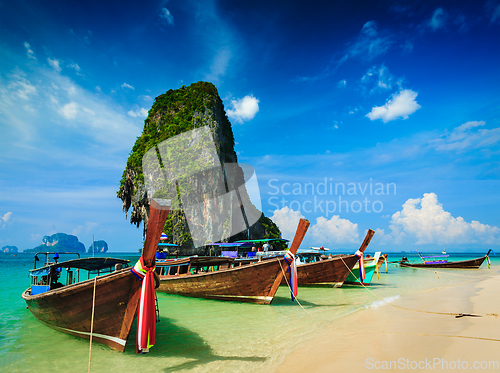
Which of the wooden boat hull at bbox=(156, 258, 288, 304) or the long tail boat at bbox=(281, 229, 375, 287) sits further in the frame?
the long tail boat at bbox=(281, 229, 375, 287)

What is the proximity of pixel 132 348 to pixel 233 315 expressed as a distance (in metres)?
3.41

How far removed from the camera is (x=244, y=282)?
30.5 feet

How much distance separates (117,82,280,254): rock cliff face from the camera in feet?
141

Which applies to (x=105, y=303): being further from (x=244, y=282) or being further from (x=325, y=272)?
(x=325, y=272)

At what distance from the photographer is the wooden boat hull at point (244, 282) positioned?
8.91 metres

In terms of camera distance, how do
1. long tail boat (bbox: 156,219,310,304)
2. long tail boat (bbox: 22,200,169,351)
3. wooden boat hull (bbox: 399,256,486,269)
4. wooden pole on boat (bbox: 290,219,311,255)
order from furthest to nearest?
wooden boat hull (bbox: 399,256,486,269) < long tail boat (bbox: 156,219,310,304) < wooden pole on boat (bbox: 290,219,311,255) < long tail boat (bbox: 22,200,169,351)

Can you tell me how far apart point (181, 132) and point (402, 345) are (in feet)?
149

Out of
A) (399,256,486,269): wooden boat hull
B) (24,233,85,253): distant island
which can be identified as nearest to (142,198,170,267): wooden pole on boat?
(399,256,486,269): wooden boat hull

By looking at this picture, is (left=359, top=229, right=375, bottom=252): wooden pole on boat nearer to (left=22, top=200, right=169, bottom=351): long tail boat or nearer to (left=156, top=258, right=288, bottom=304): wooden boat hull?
(left=156, top=258, right=288, bottom=304): wooden boat hull

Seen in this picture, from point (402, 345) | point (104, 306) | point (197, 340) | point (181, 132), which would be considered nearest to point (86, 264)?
point (104, 306)

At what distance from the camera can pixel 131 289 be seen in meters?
4.67

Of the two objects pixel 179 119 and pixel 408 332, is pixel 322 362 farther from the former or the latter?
pixel 179 119

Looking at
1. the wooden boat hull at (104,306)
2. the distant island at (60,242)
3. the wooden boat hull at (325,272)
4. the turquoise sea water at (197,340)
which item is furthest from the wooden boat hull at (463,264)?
the distant island at (60,242)

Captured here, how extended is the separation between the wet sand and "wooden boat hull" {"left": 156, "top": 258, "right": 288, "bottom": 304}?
241 centimetres
